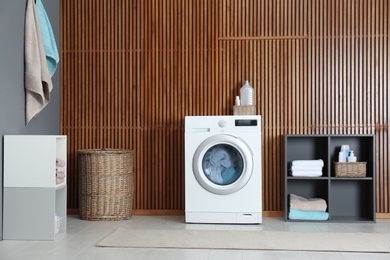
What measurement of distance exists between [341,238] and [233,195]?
1085 mm

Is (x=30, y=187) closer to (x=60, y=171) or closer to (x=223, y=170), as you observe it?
(x=60, y=171)

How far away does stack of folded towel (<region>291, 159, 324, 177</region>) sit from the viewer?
5332mm

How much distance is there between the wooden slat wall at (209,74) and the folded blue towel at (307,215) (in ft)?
1.26

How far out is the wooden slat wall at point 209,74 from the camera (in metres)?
5.62

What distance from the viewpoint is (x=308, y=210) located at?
527 cm

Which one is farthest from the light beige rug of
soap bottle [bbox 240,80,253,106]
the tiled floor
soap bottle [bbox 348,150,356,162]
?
soap bottle [bbox 240,80,253,106]

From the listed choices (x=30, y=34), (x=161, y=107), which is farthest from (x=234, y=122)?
(x=30, y=34)

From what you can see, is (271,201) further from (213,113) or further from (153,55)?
(153,55)

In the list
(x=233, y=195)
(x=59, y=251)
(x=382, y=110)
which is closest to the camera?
(x=59, y=251)

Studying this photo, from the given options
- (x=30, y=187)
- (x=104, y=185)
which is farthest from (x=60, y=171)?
(x=104, y=185)

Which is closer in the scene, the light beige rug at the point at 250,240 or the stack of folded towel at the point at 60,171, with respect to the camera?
the light beige rug at the point at 250,240

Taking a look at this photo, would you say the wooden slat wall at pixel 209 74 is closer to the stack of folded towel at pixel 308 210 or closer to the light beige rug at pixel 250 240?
the stack of folded towel at pixel 308 210

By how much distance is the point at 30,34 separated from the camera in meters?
4.80

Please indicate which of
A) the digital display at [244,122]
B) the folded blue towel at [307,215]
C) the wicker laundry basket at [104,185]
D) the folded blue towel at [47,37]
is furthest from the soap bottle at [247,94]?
the folded blue towel at [47,37]
